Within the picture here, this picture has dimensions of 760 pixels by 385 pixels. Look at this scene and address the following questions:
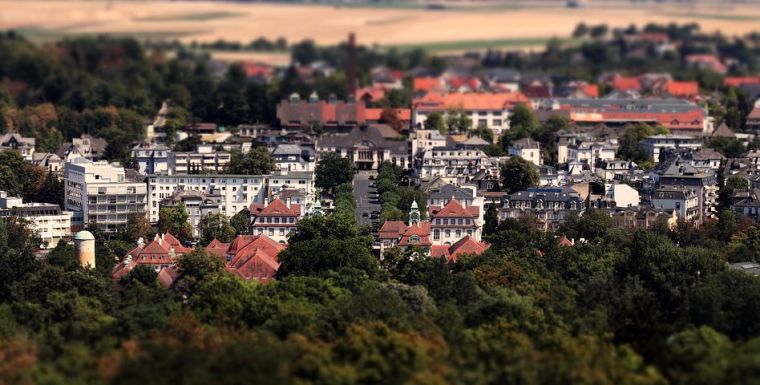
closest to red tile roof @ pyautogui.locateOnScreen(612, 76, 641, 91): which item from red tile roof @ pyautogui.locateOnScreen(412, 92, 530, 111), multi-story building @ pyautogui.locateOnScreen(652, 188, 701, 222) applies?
red tile roof @ pyautogui.locateOnScreen(412, 92, 530, 111)

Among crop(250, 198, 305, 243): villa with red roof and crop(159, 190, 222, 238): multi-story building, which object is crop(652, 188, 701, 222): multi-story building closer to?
crop(250, 198, 305, 243): villa with red roof

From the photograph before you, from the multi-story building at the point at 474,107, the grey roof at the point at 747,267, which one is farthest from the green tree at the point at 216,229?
the multi-story building at the point at 474,107

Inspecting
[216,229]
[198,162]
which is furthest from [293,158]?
[216,229]

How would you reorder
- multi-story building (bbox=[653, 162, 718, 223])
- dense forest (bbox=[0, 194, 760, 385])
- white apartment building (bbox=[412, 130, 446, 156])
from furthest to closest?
white apartment building (bbox=[412, 130, 446, 156]) → multi-story building (bbox=[653, 162, 718, 223]) → dense forest (bbox=[0, 194, 760, 385])

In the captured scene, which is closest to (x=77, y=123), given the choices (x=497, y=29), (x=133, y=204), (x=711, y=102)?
(x=133, y=204)

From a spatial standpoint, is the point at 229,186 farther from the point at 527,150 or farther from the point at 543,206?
the point at 527,150
